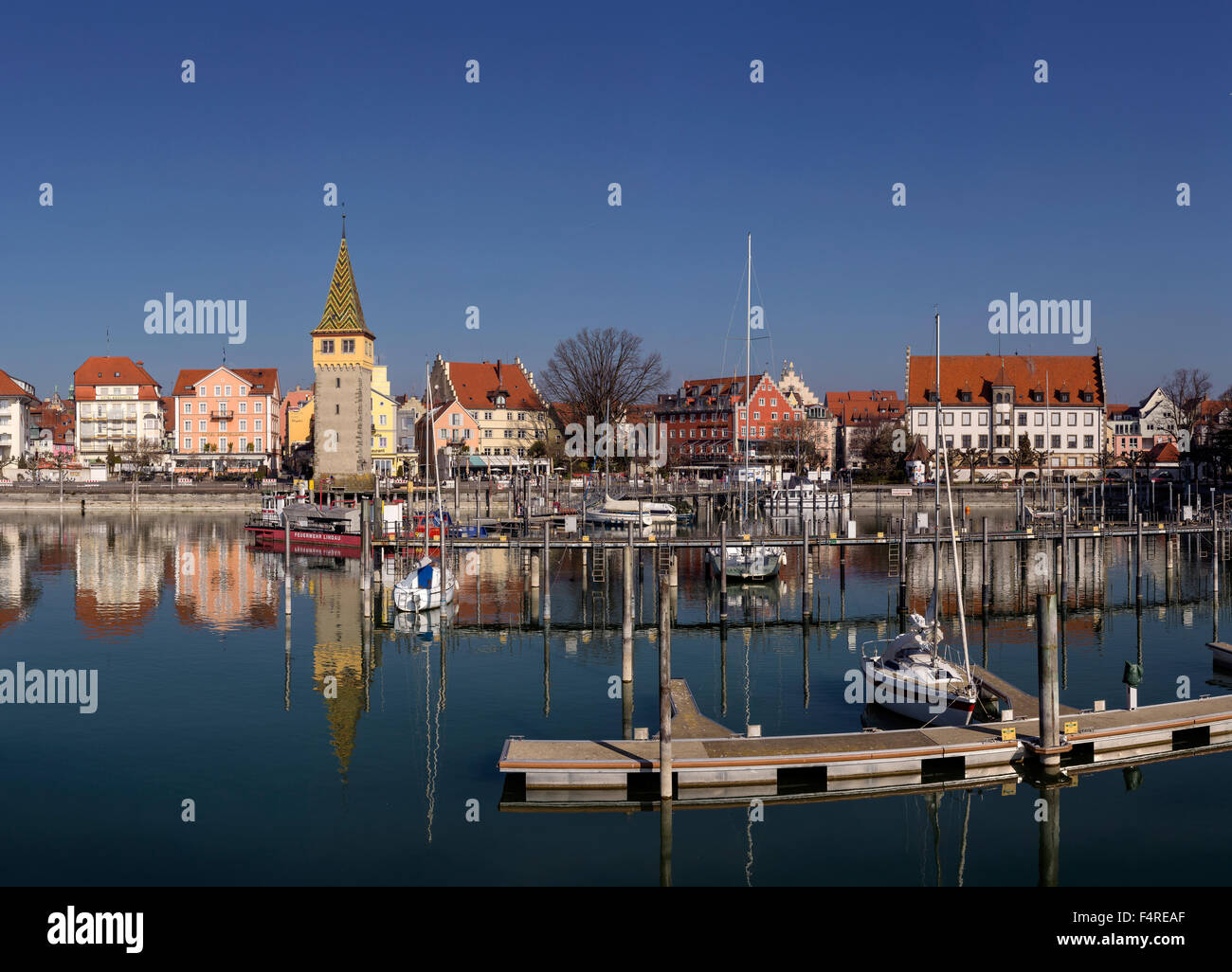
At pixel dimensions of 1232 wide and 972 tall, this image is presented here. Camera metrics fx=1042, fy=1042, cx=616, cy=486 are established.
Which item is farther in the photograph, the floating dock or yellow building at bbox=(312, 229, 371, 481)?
yellow building at bbox=(312, 229, 371, 481)

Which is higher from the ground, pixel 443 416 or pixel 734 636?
pixel 443 416

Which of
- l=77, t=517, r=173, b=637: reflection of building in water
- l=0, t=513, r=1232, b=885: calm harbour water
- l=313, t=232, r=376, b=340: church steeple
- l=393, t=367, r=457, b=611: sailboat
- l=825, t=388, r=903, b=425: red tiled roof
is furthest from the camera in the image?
l=825, t=388, r=903, b=425: red tiled roof

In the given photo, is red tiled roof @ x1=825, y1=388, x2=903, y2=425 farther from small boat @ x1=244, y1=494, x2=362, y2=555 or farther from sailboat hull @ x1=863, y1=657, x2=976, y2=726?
sailboat hull @ x1=863, y1=657, x2=976, y2=726

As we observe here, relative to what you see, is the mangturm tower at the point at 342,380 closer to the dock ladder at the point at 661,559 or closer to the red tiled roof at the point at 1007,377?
the dock ladder at the point at 661,559

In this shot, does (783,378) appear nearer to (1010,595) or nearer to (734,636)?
(1010,595)

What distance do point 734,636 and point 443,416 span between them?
85.2 meters

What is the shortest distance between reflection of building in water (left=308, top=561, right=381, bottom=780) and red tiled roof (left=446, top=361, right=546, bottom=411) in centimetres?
6999

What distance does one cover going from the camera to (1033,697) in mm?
27625

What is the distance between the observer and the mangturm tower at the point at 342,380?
94438 mm

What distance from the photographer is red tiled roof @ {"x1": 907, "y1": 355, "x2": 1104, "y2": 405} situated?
116812mm

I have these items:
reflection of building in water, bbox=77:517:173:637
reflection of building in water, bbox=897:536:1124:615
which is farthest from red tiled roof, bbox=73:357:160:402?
reflection of building in water, bbox=897:536:1124:615

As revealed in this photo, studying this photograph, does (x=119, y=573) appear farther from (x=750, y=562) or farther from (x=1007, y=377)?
(x=1007, y=377)

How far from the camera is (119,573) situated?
57.4m
